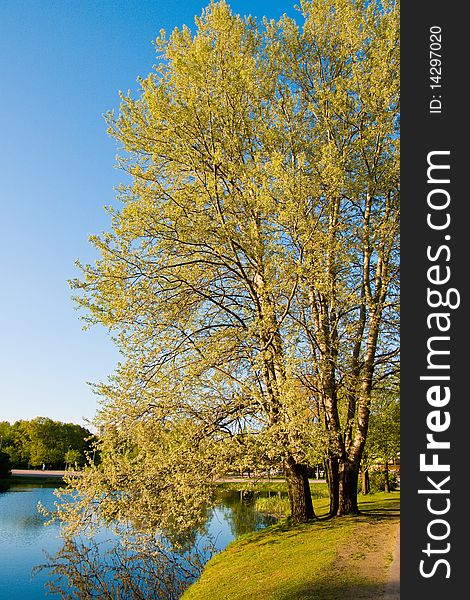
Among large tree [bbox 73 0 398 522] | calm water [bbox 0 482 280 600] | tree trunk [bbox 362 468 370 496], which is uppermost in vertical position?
large tree [bbox 73 0 398 522]

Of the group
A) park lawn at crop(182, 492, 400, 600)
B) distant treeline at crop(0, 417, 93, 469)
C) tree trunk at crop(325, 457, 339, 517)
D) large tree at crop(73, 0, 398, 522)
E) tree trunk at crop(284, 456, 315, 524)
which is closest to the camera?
park lawn at crop(182, 492, 400, 600)

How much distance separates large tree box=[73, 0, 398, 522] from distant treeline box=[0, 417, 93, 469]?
231 ft

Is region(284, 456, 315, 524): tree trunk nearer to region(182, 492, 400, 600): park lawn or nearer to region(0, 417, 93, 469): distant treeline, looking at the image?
region(182, 492, 400, 600): park lawn

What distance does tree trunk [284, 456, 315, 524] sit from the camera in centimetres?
1571

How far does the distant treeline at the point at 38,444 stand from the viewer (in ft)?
262

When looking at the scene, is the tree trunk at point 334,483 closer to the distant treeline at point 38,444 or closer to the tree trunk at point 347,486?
the tree trunk at point 347,486

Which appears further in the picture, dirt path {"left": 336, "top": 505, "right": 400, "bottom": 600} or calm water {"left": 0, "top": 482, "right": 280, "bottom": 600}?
calm water {"left": 0, "top": 482, "right": 280, "bottom": 600}

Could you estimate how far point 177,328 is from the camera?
14.4 metres

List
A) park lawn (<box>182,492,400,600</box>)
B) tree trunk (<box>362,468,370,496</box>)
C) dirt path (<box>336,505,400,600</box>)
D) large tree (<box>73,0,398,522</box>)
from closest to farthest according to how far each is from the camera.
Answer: dirt path (<box>336,505,400,600</box>) < park lawn (<box>182,492,400,600</box>) < large tree (<box>73,0,398,522</box>) < tree trunk (<box>362,468,370,496</box>)

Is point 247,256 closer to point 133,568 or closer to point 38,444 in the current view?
point 133,568

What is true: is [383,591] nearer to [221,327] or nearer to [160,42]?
[221,327]

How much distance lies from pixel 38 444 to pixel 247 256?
7676cm

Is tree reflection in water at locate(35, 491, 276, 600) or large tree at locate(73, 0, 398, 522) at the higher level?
large tree at locate(73, 0, 398, 522)

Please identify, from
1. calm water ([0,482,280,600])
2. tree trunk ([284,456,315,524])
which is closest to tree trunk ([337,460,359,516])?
tree trunk ([284,456,315,524])
